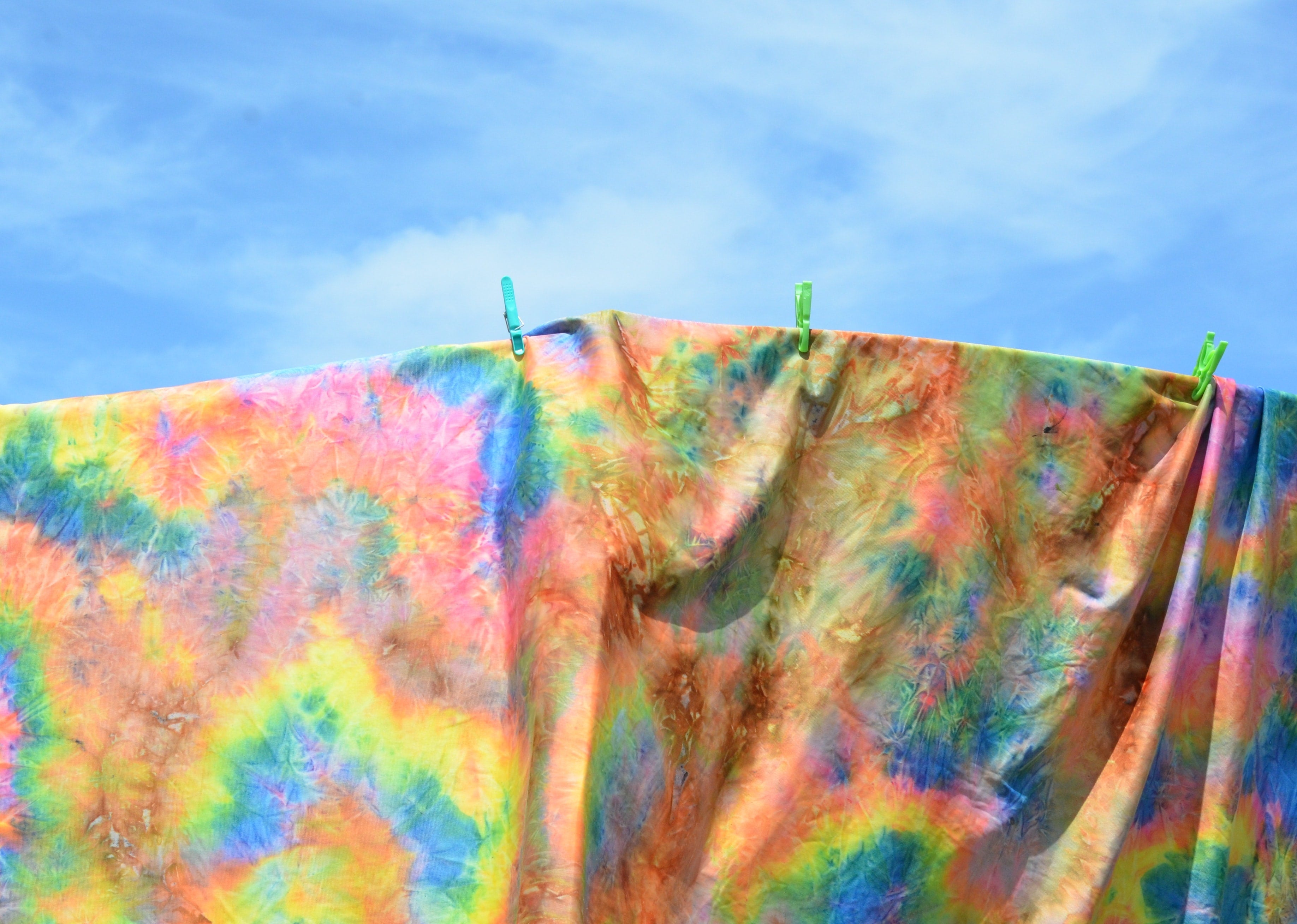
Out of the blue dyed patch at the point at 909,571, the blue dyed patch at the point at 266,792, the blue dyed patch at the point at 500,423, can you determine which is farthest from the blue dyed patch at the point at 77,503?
the blue dyed patch at the point at 909,571

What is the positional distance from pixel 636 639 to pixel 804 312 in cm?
61

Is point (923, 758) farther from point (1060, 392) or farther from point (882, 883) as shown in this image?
point (1060, 392)

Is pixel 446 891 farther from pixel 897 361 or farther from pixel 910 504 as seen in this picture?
pixel 897 361

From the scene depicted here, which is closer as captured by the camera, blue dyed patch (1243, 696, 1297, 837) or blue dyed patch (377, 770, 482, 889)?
blue dyed patch (377, 770, 482, 889)

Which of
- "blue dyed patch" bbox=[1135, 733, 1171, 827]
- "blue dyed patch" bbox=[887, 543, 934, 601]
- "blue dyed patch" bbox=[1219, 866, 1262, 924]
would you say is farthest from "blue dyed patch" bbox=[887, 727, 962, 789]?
"blue dyed patch" bbox=[1219, 866, 1262, 924]

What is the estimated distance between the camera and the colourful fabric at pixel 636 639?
1813 millimetres

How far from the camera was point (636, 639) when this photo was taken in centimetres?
181

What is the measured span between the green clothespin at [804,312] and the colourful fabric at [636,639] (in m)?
0.03

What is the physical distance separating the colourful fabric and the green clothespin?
0.03m

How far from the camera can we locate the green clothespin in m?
2.00

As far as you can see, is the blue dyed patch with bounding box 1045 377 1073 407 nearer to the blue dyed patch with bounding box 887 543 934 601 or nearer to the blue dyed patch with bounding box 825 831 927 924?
the blue dyed patch with bounding box 887 543 934 601

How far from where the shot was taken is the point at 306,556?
195cm

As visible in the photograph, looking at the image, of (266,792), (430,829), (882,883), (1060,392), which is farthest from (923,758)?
(266,792)

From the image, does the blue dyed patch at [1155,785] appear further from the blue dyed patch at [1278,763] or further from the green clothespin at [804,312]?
the green clothespin at [804,312]
